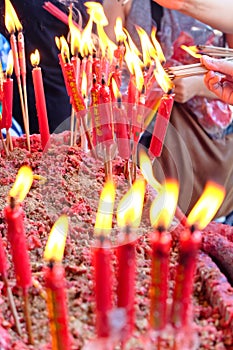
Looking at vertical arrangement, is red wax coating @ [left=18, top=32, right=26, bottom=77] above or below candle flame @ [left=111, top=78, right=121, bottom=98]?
above

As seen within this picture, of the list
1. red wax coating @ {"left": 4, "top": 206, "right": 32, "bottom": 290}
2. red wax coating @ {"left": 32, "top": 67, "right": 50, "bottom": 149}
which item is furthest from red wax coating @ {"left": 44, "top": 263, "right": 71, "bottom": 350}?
red wax coating @ {"left": 32, "top": 67, "right": 50, "bottom": 149}

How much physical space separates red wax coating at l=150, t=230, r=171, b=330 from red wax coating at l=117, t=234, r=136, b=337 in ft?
0.09

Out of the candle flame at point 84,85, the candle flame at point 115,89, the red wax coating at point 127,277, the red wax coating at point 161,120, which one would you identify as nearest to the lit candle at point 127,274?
the red wax coating at point 127,277

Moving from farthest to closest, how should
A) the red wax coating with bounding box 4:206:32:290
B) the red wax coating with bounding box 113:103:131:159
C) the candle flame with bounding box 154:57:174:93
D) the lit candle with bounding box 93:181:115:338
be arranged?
the red wax coating with bounding box 113:103:131:159 → the candle flame with bounding box 154:57:174:93 → the red wax coating with bounding box 4:206:32:290 → the lit candle with bounding box 93:181:115:338

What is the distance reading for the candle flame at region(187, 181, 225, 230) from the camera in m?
0.70

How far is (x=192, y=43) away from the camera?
2.31 metres

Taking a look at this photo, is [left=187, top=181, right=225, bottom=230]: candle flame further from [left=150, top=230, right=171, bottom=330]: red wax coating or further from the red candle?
the red candle

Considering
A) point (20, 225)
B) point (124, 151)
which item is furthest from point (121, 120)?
point (20, 225)

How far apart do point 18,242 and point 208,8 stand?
1610 mm

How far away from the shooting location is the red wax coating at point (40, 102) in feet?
4.65

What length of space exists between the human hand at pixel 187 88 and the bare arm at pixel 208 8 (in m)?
0.36

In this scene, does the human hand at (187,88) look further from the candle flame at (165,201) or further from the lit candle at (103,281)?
the lit candle at (103,281)

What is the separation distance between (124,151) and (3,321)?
67 cm

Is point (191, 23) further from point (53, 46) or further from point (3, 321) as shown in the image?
point (3, 321)
